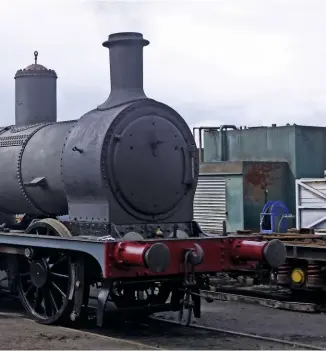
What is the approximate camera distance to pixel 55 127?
31.0ft

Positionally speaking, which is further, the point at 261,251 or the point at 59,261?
the point at 59,261

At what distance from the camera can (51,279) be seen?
8852 mm

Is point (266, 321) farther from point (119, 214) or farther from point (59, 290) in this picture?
point (59, 290)

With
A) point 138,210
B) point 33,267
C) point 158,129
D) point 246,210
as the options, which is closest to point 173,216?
point 138,210

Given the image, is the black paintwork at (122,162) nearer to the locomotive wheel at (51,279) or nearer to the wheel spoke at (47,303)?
the locomotive wheel at (51,279)

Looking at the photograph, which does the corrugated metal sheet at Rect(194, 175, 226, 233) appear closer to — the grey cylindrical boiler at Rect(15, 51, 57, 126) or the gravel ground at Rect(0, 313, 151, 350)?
the grey cylindrical boiler at Rect(15, 51, 57, 126)

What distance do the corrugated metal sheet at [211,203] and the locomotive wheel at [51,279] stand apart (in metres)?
9.16

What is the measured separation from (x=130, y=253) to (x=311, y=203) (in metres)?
8.60

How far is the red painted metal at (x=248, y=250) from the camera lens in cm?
820

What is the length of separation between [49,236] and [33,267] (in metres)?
0.74

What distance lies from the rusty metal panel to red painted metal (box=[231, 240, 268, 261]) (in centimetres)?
694

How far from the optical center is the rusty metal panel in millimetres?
15109

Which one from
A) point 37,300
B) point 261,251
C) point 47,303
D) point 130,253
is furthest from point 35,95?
point 261,251

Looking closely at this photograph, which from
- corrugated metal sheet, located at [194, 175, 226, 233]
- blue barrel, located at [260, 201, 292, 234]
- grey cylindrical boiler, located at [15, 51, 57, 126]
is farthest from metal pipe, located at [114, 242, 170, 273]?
corrugated metal sheet, located at [194, 175, 226, 233]
